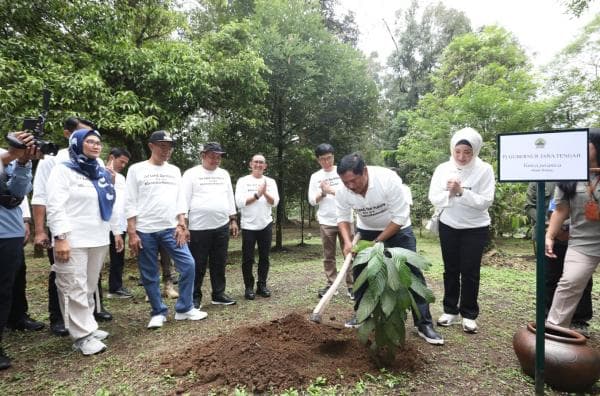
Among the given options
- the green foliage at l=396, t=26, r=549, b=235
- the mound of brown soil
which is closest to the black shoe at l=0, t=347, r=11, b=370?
the mound of brown soil

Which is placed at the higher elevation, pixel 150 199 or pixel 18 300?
pixel 150 199

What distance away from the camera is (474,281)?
3.44 meters

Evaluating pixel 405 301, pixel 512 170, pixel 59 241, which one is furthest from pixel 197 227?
pixel 512 170

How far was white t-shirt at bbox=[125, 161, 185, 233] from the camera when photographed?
376 cm

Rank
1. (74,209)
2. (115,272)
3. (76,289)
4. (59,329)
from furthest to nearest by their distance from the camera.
A: 1. (115,272)
2. (59,329)
3. (74,209)
4. (76,289)

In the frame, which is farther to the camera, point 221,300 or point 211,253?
point 221,300

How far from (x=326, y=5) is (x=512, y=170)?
1695 cm

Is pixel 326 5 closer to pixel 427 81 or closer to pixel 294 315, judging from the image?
pixel 427 81

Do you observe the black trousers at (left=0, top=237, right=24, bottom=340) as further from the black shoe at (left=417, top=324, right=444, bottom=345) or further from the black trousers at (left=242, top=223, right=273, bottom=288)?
the black shoe at (left=417, top=324, right=444, bottom=345)

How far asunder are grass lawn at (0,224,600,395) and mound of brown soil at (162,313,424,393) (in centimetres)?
7

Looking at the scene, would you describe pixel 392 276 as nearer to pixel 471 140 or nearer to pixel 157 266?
pixel 471 140

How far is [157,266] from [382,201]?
240 cm

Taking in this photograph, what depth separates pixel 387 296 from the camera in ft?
8.64

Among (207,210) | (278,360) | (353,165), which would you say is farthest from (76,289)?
(353,165)
